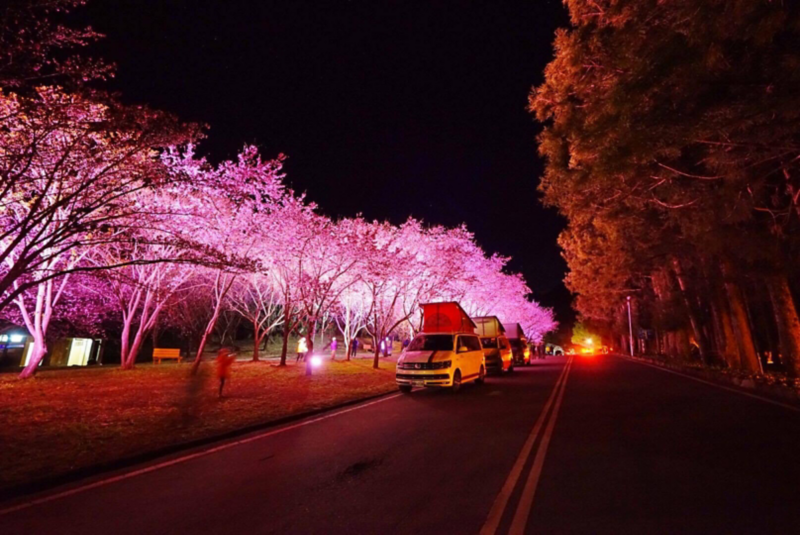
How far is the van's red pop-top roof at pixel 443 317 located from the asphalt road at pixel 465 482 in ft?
40.2

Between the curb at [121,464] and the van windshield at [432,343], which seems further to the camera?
the van windshield at [432,343]

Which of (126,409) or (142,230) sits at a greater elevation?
(142,230)

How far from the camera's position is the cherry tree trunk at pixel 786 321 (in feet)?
51.2

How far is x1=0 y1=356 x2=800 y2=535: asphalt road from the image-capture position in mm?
4477

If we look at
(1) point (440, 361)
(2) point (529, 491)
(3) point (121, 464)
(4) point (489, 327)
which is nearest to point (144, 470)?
(3) point (121, 464)

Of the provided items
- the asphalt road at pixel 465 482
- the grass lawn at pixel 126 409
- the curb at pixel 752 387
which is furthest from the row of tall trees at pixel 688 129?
the grass lawn at pixel 126 409

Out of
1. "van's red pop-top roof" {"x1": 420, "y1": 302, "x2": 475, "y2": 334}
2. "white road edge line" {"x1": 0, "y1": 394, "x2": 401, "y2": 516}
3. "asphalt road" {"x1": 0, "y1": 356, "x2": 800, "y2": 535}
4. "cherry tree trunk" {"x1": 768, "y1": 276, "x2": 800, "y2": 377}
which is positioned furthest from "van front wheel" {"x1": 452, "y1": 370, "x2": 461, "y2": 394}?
"cherry tree trunk" {"x1": 768, "y1": 276, "x2": 800, "y2": 377}

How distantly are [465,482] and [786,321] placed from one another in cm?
1634

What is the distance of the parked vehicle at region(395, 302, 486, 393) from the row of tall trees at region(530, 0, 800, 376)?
5706 mm

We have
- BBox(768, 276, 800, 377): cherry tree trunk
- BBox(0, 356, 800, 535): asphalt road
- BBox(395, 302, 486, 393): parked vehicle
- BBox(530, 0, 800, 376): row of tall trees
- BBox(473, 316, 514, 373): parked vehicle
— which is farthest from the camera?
BBox(473, 316, 514, 373): parked vehicle

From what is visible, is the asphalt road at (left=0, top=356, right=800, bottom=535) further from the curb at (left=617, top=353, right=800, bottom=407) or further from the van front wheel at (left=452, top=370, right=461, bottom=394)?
the van front wheel at (left=452, top=370, right=461, bottom=394)

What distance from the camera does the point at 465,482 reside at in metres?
5.63

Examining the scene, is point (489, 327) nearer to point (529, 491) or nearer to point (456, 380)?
point (456, 380)

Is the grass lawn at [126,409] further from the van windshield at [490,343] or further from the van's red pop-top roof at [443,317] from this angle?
the van windshield at [490,343]
